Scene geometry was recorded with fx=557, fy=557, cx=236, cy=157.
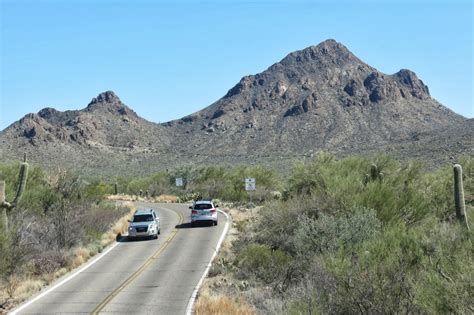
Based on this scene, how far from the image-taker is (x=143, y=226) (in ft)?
98.6

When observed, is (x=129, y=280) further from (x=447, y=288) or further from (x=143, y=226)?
(x=447, y=288)

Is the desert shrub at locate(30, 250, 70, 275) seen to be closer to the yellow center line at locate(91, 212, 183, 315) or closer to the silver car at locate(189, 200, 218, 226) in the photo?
the yellow center line at locate(91, 212, 183, 315)

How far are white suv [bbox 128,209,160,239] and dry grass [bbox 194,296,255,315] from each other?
14408 millimetres

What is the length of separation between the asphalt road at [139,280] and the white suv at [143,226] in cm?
43

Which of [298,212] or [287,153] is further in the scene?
[287,153]

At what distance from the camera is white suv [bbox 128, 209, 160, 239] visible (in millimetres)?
30078

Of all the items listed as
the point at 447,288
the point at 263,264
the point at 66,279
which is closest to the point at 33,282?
the point at 66,279

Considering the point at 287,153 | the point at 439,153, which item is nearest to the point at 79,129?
Result: the point at 287,153

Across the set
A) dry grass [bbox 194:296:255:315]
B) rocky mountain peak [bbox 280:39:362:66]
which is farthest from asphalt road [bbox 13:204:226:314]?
rocky mountain peak [bbox 280:39:362:66]

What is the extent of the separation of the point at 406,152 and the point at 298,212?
4761 cm

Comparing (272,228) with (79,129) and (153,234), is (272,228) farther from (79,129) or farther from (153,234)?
(79,129)

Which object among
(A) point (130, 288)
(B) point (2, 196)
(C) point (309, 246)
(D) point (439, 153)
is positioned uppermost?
(D) point (439, 153)

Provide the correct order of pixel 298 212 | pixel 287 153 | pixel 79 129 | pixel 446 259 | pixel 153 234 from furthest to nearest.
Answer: pixel 79 129
pixel 287 153
pixel 153 234
pixel 298 212
pixel 446 259

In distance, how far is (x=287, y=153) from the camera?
9519 cm
